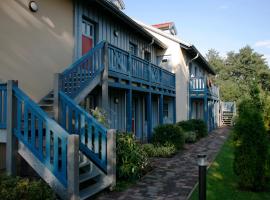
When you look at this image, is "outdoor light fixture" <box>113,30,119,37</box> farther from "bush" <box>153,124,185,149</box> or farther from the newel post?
the newel post

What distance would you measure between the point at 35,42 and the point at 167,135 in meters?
6.87

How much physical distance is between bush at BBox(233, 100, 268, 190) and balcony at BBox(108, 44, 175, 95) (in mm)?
4518

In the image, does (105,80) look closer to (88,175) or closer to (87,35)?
(87,35)

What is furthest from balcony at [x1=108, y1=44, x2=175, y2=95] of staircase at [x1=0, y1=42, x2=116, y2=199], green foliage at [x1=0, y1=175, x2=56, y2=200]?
green foliage at [x1=0, y1=175, x2=56, y2=200]

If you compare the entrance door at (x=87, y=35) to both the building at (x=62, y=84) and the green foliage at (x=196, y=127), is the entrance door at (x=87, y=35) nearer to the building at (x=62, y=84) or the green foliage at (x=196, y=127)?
the building at (x=62, y=84)

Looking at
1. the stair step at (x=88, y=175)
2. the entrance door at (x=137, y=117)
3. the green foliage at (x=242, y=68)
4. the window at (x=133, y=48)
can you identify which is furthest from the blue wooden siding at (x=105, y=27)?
the green foliage at (x=242, y=68)

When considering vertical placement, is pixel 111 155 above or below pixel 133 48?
below

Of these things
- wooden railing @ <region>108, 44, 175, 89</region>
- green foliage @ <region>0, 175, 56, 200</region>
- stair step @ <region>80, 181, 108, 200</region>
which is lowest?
stair step @ <region>80, 181, 108, 200</region>

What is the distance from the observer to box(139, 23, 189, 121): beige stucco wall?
2011cm

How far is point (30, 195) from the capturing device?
5.07 meters

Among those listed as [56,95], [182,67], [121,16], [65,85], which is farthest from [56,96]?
[182,67]

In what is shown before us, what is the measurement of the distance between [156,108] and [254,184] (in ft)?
40.0

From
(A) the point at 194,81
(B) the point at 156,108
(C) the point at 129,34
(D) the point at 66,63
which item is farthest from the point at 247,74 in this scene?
(D) the point at 66,63

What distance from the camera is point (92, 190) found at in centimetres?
640
